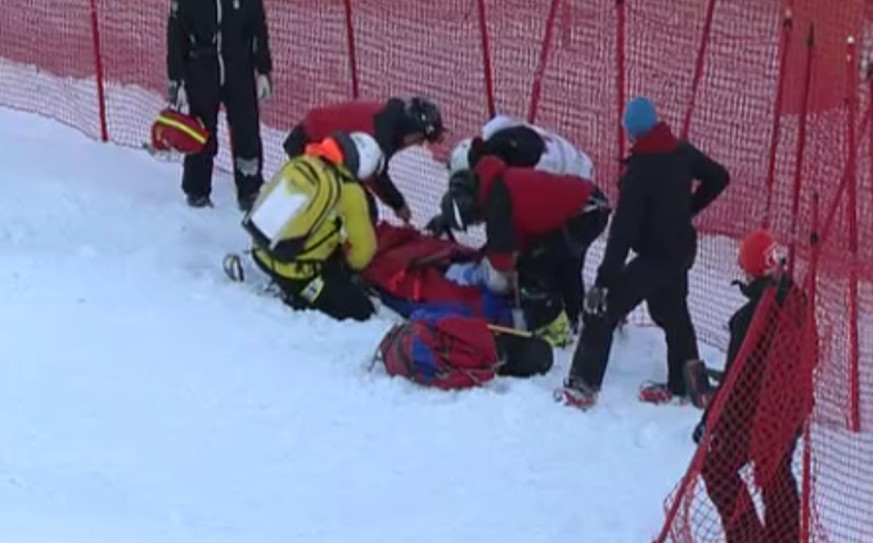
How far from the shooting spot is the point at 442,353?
983 cm

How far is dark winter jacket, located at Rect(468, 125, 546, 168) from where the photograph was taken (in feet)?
35.1

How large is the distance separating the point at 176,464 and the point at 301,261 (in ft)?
7.12

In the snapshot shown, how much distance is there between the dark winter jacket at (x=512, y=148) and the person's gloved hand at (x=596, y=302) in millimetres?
1116

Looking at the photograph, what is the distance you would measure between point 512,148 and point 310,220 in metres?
1.15

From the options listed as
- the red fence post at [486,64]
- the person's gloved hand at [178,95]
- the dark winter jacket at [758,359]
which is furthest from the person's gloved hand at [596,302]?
the red fence post at [486,64]

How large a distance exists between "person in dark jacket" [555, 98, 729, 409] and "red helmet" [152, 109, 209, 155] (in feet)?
10.3

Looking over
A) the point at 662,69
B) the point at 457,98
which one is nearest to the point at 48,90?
the point at 457,98

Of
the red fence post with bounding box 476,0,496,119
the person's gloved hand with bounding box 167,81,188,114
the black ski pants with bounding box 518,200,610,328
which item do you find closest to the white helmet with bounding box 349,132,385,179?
the black ski pants with bounding box 518,200,610,328

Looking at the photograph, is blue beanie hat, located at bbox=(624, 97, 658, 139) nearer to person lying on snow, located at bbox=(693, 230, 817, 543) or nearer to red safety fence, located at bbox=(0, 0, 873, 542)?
red safety fence, located at bbox=(0, 0, 873, 542)

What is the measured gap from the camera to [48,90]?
48.7ft

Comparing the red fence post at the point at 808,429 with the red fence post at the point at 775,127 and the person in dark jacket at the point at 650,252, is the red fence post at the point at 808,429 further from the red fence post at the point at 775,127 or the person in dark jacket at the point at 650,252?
the red fence post at the point at 775,127

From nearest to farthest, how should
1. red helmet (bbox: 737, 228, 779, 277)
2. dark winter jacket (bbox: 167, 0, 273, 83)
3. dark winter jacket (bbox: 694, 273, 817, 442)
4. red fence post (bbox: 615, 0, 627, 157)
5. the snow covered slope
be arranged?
dark winter jacket (bbox: 694, 273, 817, 442) → red helmet (bbox: 737, 228, 779, 277) → the snow covered slope → dark winter jacket (bbox: 167, 0, 273, 83) → red fence post (bbox: 615, 0, 627, 157)

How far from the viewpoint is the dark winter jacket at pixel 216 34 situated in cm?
1205

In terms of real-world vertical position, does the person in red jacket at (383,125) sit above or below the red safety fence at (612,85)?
above
